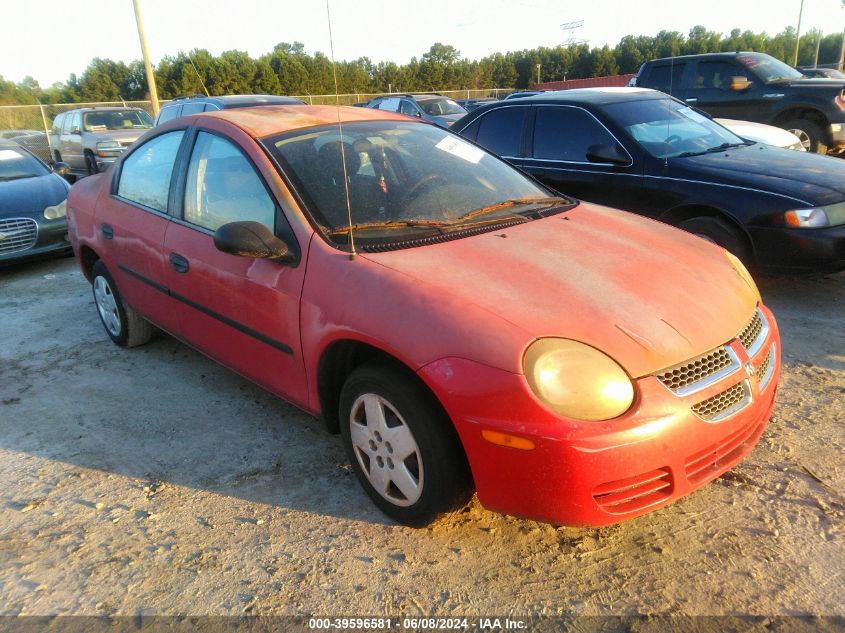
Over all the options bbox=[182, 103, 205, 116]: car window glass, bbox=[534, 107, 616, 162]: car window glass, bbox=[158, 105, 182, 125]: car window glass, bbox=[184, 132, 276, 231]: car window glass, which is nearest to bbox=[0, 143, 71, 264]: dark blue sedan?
bbox=[182, 103, 205, 116]: car window glass

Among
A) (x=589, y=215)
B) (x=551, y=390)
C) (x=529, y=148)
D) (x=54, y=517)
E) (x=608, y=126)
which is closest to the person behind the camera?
(x=551, y=390)

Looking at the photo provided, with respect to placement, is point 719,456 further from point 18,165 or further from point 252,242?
point 18,165

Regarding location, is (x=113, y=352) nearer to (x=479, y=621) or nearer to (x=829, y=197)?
(x=479, y=621)

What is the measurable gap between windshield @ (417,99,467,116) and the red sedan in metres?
12.2

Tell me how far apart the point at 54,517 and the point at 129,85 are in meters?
35.1

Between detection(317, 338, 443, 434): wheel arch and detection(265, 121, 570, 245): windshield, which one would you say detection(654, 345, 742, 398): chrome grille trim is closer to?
detection(317, 338, 443, 434): wheel arch

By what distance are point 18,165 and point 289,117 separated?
20.4ft

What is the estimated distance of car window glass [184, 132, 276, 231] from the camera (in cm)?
302

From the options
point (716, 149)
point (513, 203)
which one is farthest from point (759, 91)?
point (513, 203)

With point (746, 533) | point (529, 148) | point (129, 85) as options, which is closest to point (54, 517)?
point (746, 533)

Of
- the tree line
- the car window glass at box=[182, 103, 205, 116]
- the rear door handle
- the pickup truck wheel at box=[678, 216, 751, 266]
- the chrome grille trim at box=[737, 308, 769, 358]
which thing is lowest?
the pickup truck wheel at box=[678, 216, 751, 266]

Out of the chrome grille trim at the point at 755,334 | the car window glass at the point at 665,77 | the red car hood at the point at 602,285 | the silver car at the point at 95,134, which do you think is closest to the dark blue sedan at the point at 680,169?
the red car hood at the point at 602,285

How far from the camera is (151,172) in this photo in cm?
391

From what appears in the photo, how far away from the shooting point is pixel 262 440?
10.8 ft
